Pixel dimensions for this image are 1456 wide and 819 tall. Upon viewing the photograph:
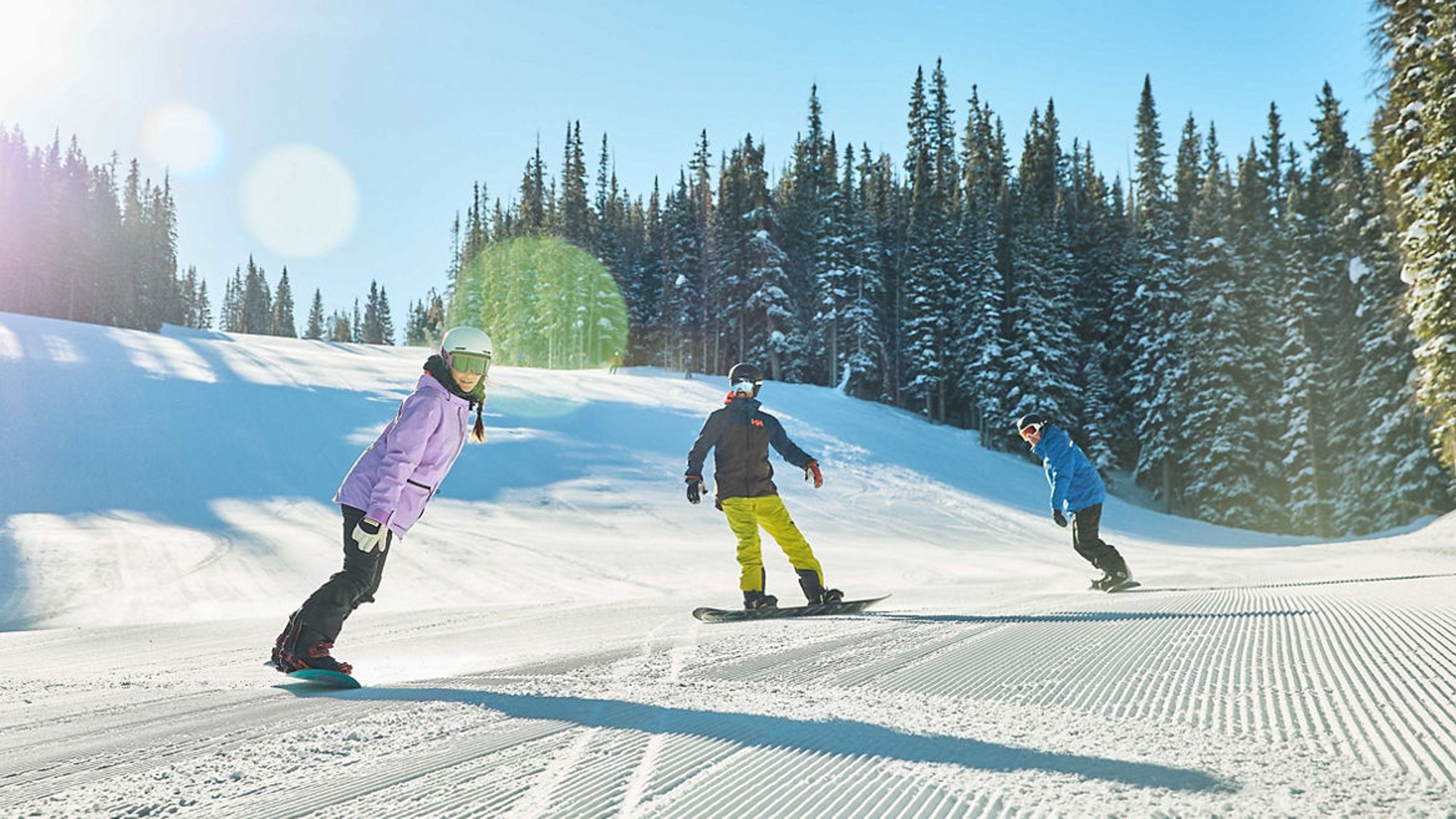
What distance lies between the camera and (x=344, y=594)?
405 centimetres

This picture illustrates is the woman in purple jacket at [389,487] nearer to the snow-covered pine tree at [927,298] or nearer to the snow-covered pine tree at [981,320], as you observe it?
the snow-covered pine tree at [981,320]

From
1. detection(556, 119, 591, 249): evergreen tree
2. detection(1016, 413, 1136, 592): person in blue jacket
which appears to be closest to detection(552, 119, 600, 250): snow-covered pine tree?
detection(556, 119, 591, 249): evergreen tree

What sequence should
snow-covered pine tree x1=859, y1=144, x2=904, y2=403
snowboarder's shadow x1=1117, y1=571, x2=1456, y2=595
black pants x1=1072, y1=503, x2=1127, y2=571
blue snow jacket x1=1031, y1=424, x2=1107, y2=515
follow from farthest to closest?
snow-covered pine tree x1=859, y1=144, x2=904, y2=403 → blue snow jacket x1=1031, y1=424, x2=1107, y2=515 → black pants x1=1072, y1=503, x2=1127, y2=571 → snowboarder's shadow x1=1117, y1=571, x2=1456, y2=595

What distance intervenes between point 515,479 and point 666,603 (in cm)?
1277

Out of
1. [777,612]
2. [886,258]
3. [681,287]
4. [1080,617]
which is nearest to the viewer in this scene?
[1080,617]

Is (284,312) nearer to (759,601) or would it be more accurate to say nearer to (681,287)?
(681,287)

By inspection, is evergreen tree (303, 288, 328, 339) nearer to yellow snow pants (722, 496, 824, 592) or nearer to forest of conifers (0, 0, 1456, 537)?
forest of conifers (0, 0, 1456, 537)

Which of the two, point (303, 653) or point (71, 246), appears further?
point (71, 246)

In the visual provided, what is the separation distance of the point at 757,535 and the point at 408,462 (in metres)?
3.57

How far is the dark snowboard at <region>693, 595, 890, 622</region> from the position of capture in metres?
6.31

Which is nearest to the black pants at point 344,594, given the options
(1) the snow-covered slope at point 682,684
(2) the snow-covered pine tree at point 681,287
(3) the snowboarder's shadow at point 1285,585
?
(1) the snow-covered slope at point 682,684

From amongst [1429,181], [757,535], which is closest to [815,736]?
[757,535]

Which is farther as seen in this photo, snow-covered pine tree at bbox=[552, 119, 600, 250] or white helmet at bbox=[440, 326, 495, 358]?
snow-covered pine tree at bbox=[552, 119, 600, 250]

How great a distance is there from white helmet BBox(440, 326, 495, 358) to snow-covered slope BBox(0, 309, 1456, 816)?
1.57m
